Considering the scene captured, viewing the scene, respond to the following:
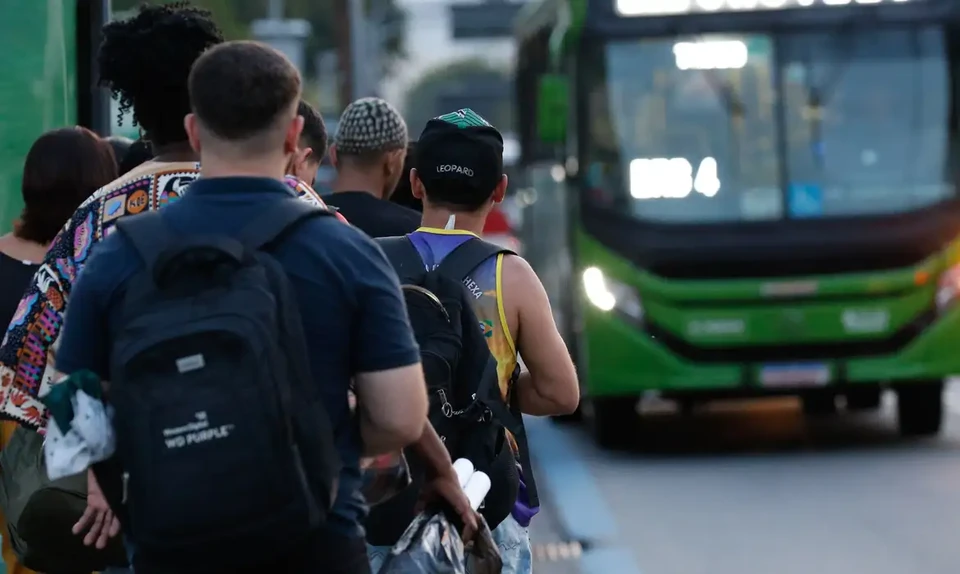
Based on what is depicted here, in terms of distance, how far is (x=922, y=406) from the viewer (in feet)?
41.0

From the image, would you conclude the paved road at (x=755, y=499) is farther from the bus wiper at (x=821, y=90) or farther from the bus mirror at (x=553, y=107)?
the bus mirror at (x=553, y=107)

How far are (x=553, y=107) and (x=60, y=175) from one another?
301 inches

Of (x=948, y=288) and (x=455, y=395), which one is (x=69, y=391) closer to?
(x=455, y=395)

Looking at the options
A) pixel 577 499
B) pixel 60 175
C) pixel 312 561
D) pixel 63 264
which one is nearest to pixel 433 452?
pixel 312 561

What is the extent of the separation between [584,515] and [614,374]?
228cm

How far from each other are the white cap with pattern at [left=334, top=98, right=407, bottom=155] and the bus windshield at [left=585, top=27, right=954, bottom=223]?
249 inches

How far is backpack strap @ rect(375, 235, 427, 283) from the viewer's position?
13.2ft

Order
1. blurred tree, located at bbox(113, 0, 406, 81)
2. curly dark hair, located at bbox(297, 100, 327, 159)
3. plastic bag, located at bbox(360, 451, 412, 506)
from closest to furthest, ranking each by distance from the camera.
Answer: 1. plastic bag, located at bbox(360, 451, 412, 506)
2. curly dark hair, located at bbox(297, 100, 327, 159)
3. blurred tree, located at bbox(113, 0, 406, 81)

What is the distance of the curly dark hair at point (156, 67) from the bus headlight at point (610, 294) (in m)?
7.95

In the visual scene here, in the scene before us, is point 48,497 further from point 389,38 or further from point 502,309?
point 389,38

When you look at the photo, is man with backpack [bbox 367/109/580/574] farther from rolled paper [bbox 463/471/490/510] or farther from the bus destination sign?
the bus destination sign

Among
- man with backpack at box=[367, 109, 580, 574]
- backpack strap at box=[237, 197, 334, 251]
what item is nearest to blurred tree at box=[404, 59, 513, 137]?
man with backpack at box=[367, 109, 580, 574]

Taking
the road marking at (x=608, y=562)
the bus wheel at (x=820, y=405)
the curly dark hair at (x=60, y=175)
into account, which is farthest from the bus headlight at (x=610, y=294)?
the curly dark hair at (x=60, y=175)

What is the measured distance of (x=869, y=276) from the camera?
11.8 m
